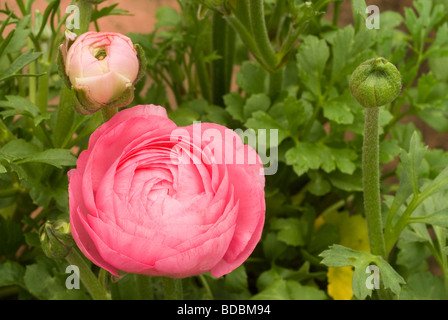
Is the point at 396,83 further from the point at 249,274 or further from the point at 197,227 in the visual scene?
the point at 249,274

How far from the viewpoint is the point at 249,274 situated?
0.51m

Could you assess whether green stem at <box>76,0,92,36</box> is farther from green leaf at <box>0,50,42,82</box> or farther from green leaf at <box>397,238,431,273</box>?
green leaf at <box>397,238,431,273</box>

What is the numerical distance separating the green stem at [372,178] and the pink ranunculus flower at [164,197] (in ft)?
0.23

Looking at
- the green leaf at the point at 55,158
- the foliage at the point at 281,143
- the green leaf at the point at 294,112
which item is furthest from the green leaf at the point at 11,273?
Answer: the green leaf at the point at 294,112

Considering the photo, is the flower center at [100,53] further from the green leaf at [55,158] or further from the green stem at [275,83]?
the green stem at [275,83]

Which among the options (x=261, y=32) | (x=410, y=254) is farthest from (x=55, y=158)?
(x=410, y=254)

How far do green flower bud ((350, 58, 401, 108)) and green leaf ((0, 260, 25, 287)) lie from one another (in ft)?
0.86

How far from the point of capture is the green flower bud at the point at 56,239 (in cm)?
29

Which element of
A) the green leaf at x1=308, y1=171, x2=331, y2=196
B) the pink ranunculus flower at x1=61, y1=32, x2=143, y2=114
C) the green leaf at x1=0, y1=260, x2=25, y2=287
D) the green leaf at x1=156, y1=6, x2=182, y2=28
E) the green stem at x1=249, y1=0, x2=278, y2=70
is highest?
the green leaf at x1=156, y1=6, x2=182, y2=28

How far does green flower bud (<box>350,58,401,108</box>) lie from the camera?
0.28 metres

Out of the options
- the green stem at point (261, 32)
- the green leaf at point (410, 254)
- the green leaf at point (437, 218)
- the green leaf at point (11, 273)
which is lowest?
the green leaf at point (410, 254)

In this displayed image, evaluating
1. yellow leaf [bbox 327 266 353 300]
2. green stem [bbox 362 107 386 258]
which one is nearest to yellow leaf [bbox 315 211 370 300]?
yellow leaf [bbox 327 266 353 300]

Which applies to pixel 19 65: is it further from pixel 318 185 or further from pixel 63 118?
pixel 318 185

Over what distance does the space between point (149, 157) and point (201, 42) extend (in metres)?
0.22
